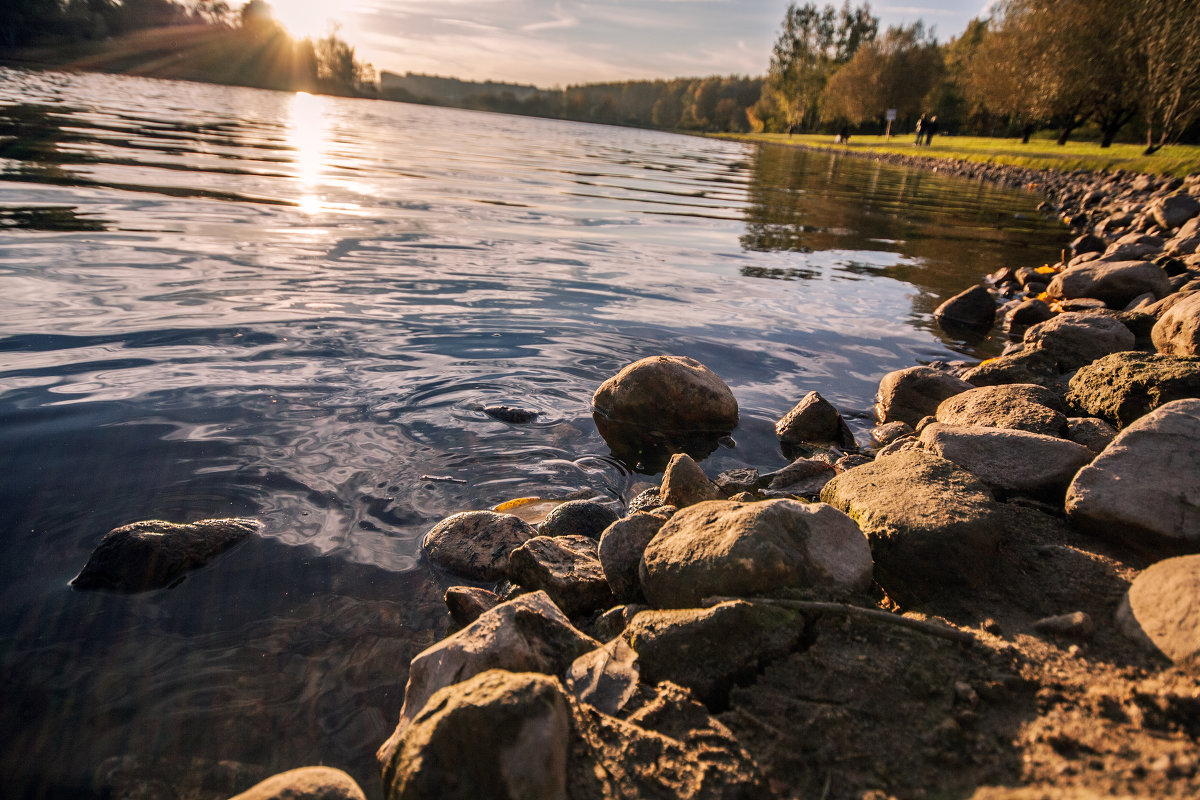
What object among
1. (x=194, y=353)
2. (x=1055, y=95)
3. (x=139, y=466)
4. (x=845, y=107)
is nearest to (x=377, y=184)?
(x=194, y=353)

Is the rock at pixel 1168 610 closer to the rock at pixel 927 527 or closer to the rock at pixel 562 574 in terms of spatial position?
the rock at pixel 927 527

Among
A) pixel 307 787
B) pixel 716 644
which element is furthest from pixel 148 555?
pixel 716 644

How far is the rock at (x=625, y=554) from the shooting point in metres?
2.59

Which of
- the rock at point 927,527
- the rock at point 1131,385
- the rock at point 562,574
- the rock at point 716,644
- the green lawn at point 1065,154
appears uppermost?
the green lawn at point 1065,154

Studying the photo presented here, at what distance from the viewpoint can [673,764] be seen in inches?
63.7

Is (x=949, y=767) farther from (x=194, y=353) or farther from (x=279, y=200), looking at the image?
(x=279, y=200)

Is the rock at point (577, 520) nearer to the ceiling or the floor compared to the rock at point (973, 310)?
nearer to the floor

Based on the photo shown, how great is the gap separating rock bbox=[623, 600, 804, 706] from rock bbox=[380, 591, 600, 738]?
0.28 meters

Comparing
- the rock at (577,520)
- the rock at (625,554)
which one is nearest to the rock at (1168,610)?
the rock at (625,554)

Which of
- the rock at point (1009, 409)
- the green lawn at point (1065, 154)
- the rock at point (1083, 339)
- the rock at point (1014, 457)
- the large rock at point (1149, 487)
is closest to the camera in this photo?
the large rock at point (1149, 487)

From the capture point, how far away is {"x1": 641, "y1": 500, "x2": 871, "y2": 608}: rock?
2.13m

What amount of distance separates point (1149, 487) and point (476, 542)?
2676 millimetres

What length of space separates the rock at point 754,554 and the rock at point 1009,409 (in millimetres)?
1785

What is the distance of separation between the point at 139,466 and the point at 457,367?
2.24 meters
